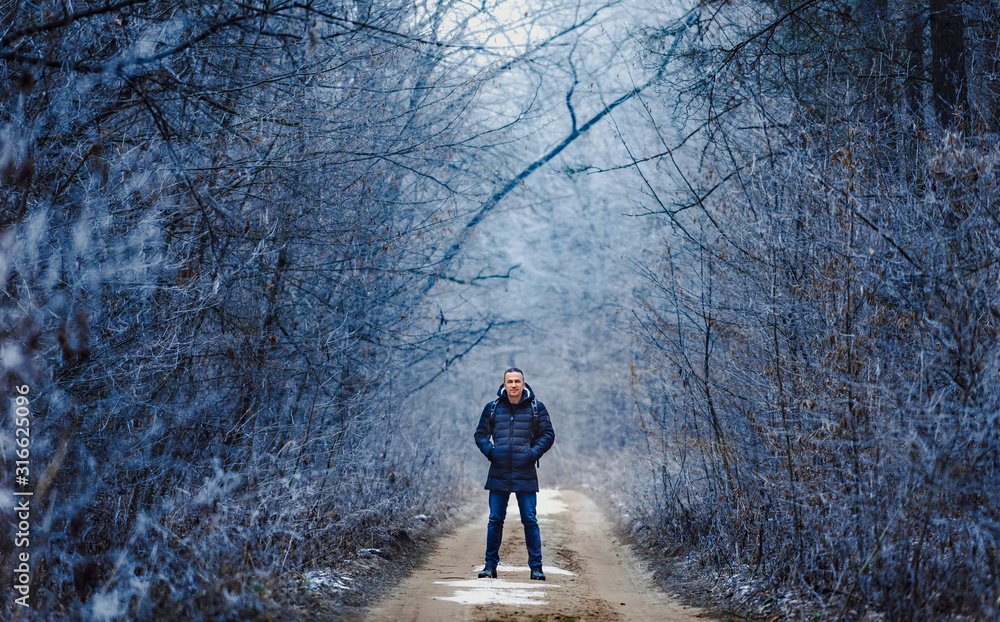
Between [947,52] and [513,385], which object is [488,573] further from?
[947,52]

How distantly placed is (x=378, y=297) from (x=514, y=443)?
303 cm

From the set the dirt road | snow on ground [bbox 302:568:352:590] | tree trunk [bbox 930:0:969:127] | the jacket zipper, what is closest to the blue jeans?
the jacket zipper

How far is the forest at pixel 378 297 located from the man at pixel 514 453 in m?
1.62

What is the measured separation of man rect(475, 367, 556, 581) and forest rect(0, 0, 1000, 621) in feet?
5.32

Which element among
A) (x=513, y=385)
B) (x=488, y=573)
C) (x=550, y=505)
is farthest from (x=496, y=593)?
(x=550, y=505)

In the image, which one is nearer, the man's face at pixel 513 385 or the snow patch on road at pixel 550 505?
the man's face at pixel 513 385

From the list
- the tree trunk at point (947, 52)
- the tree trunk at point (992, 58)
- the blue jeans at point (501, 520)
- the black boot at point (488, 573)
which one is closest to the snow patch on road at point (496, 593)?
the black boot at point (488, 573)

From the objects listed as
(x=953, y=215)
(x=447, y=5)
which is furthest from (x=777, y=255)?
(x=447, y=5)

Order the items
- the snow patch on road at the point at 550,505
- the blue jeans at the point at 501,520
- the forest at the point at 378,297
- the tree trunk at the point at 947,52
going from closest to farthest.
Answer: the forest at the point at 378,297 < the blue jeans at the point at 501,520 < the tree trunk at the point at 947,52 < the snow patch on road at the point at 550,505

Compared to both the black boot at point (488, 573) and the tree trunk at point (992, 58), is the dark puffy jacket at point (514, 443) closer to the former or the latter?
the black boot at point (488, 573)

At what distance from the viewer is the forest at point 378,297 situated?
5898 millimetres

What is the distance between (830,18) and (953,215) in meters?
3.65

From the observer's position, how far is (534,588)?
25.4ft

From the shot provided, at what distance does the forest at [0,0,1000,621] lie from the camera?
590cm
